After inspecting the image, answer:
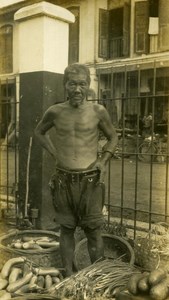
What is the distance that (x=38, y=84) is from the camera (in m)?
5.15

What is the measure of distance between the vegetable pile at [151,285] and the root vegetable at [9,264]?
4.11ft

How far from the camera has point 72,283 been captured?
3.44 metres

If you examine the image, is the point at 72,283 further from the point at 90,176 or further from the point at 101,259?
the point at 90,176

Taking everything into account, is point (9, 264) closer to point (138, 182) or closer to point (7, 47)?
point (138, 182)

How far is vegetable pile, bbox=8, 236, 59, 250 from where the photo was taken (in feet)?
14.2

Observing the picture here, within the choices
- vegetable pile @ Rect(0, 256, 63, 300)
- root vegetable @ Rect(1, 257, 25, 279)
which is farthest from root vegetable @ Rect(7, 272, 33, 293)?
root vegetable @ Rect(1, 257, 25, 279)

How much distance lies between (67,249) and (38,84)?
2272 mm

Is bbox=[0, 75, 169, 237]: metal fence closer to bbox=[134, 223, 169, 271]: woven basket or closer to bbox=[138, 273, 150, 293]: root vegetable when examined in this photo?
bbox=[134, 223, 169, 271]: woven basket

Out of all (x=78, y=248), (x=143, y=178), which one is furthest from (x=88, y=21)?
(x=78, y=248)

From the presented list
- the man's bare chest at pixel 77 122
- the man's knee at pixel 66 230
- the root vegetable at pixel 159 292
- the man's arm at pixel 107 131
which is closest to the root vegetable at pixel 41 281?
the man's knee at pixel 66 230

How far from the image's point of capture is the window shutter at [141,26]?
1730 cm

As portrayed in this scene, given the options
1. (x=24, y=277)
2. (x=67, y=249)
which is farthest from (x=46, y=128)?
(x=24, y=277)

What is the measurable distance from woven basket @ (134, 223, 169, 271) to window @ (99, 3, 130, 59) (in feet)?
48.7

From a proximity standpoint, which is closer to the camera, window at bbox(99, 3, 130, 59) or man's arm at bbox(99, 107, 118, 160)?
man's arm at bbox(99, 107, 118, 160)
